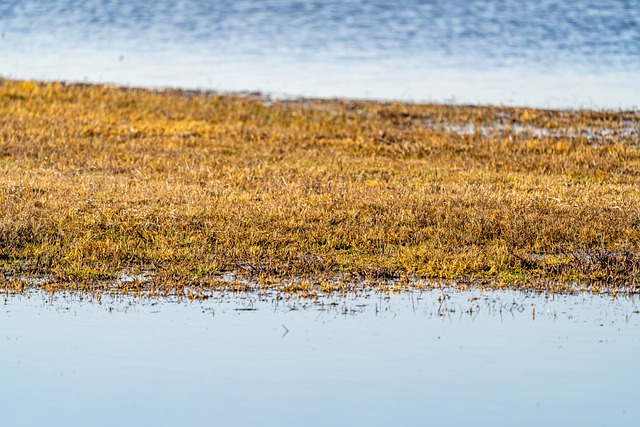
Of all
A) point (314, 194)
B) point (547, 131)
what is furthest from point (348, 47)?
point (314, 194)

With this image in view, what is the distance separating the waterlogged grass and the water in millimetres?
6373

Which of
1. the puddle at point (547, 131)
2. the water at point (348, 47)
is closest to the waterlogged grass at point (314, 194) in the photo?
the puddle at point (547, 131)

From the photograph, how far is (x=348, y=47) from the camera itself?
1759 inches

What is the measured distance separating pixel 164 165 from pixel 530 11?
119 ft

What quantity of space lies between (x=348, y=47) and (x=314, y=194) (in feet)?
98.3

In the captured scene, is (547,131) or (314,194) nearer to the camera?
(314,194)

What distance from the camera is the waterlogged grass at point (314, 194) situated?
38.8 ft

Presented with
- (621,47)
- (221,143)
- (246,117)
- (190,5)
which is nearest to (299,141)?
(221,143)

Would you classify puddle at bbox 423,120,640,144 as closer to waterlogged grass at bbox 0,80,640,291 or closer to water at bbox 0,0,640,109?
waterlogged grass at bbox 0,80,640,291

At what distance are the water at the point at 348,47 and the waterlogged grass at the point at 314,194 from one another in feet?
20.9

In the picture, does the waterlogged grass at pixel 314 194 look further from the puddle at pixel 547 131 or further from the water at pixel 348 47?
the water at pixel 348 47

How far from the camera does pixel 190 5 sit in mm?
58000

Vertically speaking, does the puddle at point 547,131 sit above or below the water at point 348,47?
above

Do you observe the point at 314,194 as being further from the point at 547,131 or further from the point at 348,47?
the point at 348,47
